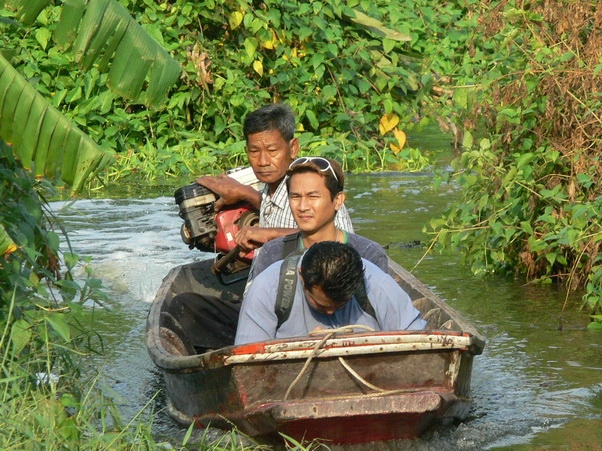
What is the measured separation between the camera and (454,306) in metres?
8.71

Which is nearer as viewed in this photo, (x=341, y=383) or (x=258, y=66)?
(x=341, y=383)

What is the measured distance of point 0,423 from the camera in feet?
14.6

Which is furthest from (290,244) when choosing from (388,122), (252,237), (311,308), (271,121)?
(388,122)

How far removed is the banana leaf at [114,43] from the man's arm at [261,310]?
1.01 meters

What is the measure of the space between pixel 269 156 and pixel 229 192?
0.38 metres

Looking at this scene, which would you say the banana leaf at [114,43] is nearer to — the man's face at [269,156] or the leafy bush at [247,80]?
the man's face at [269,156]

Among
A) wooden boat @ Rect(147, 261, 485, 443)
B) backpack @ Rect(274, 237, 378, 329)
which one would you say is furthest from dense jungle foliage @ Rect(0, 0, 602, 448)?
backpack @ Rect(274, 237, 378, 329)

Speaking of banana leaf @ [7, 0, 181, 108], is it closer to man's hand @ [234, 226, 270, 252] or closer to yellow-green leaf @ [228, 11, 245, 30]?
man's hand @ [234, 226, 270, 252]

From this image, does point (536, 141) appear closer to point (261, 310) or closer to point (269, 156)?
point (269, 156)

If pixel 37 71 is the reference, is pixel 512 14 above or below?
above

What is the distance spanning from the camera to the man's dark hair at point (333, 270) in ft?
15.6

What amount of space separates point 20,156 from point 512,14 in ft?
14.1

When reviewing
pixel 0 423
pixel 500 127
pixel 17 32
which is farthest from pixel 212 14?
pixel 0 423

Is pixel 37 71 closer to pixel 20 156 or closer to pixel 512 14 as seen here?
pixel 512 14
